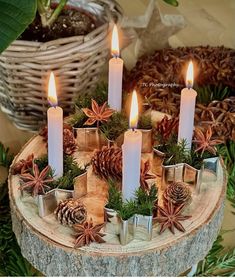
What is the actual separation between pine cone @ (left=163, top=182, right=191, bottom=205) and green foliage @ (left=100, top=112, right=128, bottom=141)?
115 mm

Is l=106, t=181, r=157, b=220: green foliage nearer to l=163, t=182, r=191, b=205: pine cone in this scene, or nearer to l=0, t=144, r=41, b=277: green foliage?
l=163, t=182, r=191, b=205: pine cone

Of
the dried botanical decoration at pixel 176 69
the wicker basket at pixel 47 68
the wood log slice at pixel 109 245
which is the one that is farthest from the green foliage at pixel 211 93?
the wood log slice at pixel 109 245

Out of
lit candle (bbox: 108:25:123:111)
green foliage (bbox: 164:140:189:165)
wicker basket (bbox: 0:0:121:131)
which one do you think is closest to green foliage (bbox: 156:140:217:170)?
green foliage (bbox: 164:140:189:165)

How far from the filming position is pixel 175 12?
1314mm

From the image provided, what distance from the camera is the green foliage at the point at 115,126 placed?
0.90m

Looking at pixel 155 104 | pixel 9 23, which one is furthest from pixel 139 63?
pixel 9 23

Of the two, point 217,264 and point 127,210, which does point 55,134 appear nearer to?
point 127,210

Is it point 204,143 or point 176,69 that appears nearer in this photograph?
point 204,143

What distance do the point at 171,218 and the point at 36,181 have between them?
0.53 ft

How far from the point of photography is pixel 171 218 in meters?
0.80

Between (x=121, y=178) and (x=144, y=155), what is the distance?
8 centimetres

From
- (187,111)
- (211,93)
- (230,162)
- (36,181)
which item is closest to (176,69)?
(211,93)

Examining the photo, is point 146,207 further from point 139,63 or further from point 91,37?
point 139,63

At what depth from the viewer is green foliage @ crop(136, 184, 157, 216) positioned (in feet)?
2.55
